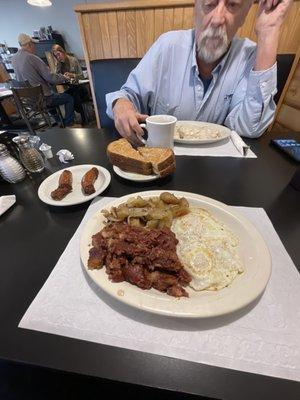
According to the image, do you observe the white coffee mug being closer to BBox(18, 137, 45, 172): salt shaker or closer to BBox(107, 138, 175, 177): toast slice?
BBox(107, 138, 175, 177): toast slice

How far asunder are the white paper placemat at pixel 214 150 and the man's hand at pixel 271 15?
0.57 meters

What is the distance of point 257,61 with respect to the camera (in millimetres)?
998

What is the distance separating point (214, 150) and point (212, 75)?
23.0 inches

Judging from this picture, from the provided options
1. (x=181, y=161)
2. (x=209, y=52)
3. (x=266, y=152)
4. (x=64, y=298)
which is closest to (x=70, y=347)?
(x=64, y=298)

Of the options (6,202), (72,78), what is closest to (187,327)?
(6,202)

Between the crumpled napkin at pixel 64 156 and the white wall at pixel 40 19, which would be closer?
the crumpled napkin at pixel 64 156

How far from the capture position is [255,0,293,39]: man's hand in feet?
3.21

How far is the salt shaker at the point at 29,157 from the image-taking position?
2.45 ft

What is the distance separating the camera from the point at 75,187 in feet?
2.40

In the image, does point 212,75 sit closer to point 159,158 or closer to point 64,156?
point 159,158

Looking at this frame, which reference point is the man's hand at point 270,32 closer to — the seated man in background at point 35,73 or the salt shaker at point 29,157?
the salt shaker at point 29,157

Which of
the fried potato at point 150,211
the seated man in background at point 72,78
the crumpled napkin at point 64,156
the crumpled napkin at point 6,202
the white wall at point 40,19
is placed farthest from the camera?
the white wall at point 40,19

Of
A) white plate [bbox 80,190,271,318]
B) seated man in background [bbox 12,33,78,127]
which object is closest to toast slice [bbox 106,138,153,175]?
white plate [bbox 80,190,271,318]

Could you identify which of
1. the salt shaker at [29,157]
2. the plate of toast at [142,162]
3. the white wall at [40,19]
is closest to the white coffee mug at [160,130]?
the plate of toast at [142,162]
